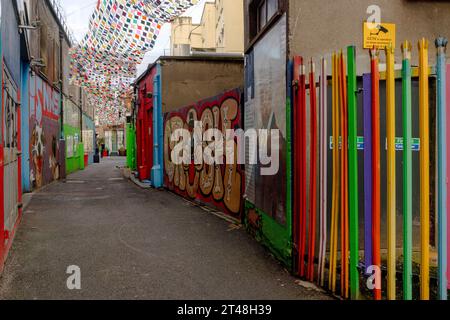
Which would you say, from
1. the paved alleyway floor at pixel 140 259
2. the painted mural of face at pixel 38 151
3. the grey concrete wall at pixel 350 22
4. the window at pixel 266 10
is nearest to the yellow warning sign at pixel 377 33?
the grey concrete wall at pixel 350 22

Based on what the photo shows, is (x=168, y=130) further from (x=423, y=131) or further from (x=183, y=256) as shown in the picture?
(x=423, y=131)

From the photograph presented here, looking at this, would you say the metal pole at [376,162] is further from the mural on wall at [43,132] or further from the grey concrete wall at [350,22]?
the mural on wall at [43,132]

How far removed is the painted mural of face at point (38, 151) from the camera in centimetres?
1270

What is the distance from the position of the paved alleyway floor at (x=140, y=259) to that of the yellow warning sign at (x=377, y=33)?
2.87m

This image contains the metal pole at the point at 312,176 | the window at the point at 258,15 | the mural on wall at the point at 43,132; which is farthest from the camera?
the mural on wall at the point at 43,132

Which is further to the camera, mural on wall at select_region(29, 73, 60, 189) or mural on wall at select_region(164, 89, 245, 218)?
mural on wall at select_region(29, 73, 60, 189)

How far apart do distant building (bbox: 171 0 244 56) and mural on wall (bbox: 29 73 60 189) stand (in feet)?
27.9

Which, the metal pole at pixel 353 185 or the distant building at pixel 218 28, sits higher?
the distant building at pixel 218 28

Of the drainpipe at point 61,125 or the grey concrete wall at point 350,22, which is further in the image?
the drainpipe at point 61,125

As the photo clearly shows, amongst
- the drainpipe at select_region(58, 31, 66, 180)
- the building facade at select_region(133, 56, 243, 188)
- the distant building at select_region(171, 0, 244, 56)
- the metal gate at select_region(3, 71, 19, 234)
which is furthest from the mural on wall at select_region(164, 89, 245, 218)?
the distant building at select_region(171, 0, 244, 56)

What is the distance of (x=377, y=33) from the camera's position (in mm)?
5062

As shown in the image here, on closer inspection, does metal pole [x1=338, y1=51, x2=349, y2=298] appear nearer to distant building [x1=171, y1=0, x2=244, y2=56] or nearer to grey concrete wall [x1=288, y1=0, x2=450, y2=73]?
grey concrete wall [x1=288, y1=0, x2=450, y2=73]

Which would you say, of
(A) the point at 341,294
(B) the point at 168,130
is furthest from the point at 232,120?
(B) the point at 168,130

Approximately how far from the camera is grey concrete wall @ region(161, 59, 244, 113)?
13.0m
